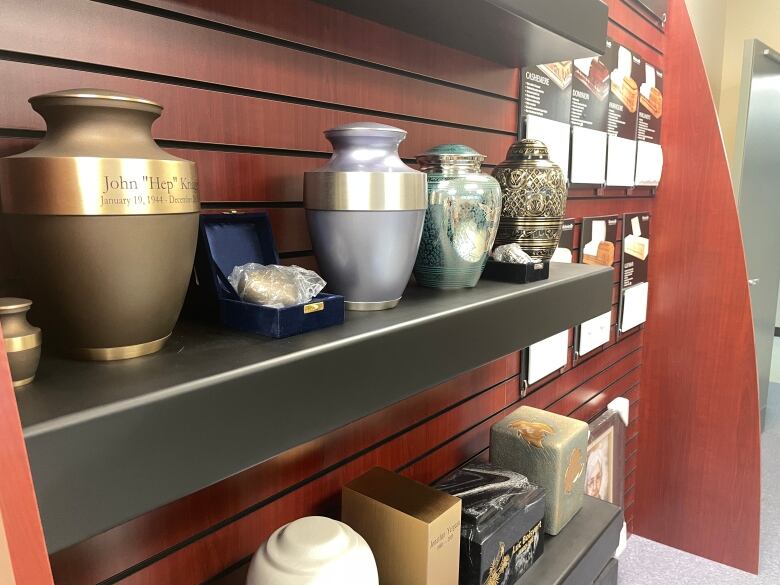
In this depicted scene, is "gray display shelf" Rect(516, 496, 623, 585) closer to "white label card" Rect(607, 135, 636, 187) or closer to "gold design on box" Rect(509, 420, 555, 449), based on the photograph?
"gold design on box" Rect(509, 420, 555, 449)

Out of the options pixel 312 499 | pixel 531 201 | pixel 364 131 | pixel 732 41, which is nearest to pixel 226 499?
pixel 312 499

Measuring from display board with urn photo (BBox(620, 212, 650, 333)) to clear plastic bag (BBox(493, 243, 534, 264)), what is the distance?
4.83ft

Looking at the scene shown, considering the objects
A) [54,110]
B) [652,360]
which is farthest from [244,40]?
[652,360]

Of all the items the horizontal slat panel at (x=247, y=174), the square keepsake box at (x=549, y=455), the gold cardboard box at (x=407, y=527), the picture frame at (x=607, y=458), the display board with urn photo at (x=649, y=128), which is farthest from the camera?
the display board with urn photo at (x=649, y=128)

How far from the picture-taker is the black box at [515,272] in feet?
3.59

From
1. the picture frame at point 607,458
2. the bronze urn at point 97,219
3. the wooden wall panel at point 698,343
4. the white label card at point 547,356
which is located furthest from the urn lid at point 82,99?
the wooden wall panel at point 698,343

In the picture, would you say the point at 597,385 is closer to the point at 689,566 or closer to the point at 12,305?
the point at 689,566

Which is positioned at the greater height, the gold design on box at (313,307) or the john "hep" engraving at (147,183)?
the john "hep" engraving at (147,183)

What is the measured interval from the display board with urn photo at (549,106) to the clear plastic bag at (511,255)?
625mm

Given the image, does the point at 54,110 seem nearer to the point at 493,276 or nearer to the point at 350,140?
the point at 350,140

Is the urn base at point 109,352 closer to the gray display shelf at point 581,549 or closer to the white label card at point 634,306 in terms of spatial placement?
the gray display shelf at point 581,549

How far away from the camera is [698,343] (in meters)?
2.58

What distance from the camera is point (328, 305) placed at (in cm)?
73

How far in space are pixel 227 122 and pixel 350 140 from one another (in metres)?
0.23
